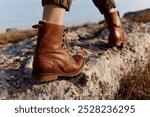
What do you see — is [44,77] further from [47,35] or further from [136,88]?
[136,88]

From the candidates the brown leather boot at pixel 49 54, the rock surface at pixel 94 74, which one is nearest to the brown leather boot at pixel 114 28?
the rock surface at pixel 94 74

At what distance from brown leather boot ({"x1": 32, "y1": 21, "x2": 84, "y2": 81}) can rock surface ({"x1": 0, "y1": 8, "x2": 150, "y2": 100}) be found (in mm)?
153

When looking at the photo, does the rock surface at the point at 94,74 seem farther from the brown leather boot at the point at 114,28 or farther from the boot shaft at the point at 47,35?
the boot shaft at the point at 47,35

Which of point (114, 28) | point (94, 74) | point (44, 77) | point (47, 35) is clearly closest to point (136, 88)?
point (94, 74)

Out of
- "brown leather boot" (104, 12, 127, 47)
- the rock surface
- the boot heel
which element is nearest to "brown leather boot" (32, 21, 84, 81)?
the boot heel

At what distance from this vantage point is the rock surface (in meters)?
4.07

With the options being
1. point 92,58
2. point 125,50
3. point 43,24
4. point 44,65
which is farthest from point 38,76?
point 125,50

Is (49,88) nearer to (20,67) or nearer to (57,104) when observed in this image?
(57,104)

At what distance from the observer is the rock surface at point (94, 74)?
4070 mm

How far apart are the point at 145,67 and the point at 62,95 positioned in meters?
1.59

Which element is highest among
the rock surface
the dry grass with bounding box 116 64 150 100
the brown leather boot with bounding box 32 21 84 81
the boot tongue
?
the boot tongue

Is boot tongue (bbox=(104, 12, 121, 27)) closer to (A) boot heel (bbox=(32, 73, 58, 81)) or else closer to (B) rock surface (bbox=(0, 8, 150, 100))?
(B) rock surface (bbox=(0, 8, 150, 100))

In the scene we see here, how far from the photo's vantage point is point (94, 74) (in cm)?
436

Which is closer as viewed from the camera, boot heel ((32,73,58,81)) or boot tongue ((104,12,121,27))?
boot heel ((32,73,58,81))
